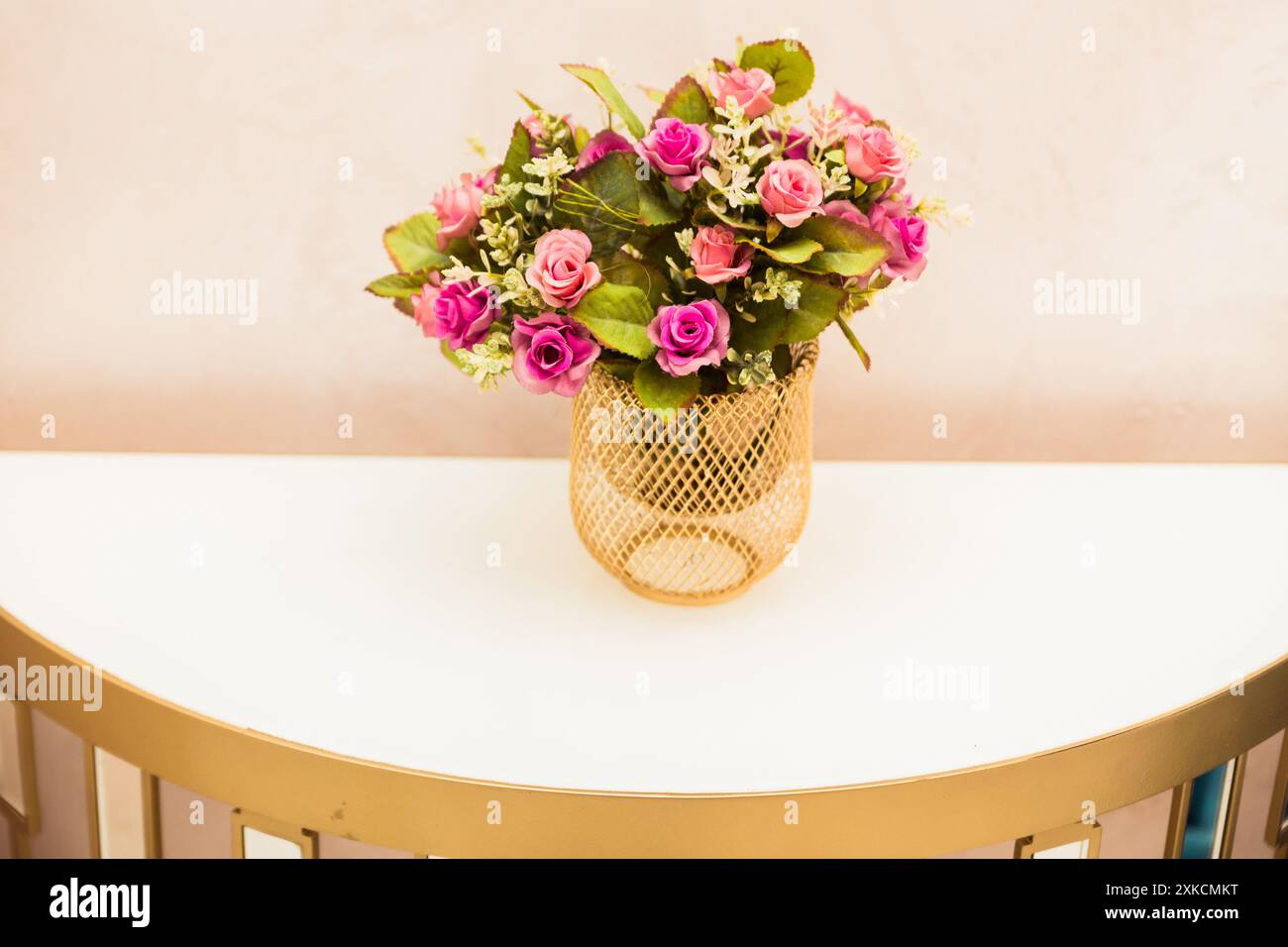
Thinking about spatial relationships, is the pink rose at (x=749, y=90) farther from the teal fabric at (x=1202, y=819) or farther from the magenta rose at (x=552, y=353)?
the teal fabric at (x=1202, y=819)

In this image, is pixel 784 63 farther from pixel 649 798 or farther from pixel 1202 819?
pixel 1202 819

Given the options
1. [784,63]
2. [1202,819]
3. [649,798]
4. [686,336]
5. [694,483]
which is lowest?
[1202,819]

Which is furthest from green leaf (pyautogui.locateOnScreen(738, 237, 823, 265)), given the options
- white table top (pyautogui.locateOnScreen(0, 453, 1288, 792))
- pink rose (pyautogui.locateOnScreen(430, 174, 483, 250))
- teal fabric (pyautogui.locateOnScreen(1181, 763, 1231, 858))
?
teal fabric (pyautogui.locateOnScreen(1181, 763, 1231, 858))


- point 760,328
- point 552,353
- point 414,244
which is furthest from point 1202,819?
point 414,244

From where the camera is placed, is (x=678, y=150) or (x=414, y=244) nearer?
(x=678, y=150)

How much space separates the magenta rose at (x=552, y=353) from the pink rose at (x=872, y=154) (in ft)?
0.78

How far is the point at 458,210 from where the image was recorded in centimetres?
88

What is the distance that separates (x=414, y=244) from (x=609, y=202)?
0.20 m

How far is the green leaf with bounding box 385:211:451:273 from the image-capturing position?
944 mm

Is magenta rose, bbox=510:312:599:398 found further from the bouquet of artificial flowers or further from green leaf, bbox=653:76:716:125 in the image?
green leaf, bbox=653:76:716:125

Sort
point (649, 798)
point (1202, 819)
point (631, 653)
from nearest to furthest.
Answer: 1. point (649, 798)
2. point (631, 653)
3. point (1202, 819)
